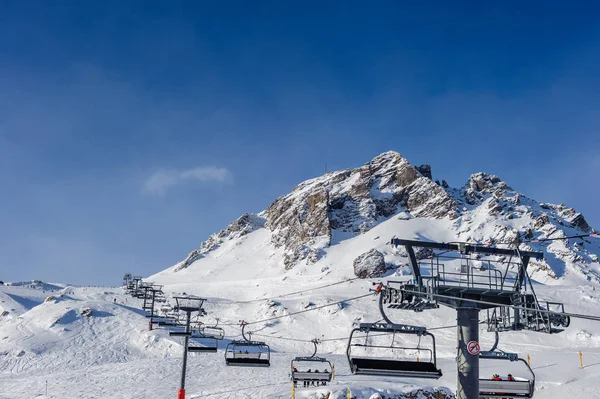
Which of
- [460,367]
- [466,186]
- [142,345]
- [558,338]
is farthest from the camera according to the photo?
[466,186]

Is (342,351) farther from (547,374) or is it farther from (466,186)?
(466,186)

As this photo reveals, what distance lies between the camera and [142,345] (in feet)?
156

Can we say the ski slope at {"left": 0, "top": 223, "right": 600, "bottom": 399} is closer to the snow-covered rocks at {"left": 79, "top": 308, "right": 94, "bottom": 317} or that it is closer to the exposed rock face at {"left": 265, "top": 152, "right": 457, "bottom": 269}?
the snow-covered rocks at {"left": 79, "top": 308, "right": 94, "bottom": 317}

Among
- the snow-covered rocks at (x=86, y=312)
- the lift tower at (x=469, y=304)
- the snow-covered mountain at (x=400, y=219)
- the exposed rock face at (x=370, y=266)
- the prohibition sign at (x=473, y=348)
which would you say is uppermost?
the snow-covered mountain at (x=400, y=219)

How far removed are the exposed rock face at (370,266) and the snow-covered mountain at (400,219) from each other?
6.71m

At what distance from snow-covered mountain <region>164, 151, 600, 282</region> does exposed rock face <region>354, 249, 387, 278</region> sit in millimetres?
6712

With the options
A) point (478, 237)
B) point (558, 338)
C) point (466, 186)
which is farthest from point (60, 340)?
point (466, 186)

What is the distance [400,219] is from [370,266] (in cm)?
5932

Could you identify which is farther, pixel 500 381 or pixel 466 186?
pixel 466 186

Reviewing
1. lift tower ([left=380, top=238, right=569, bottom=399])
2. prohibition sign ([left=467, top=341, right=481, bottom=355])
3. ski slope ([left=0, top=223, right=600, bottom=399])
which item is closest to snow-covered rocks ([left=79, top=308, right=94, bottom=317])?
ski slope ([left=0, top=223, right=600, bottom=399])

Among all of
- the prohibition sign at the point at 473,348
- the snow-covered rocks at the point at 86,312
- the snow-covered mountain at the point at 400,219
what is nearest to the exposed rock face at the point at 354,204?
the snow-covered mountain at the point at 400,219

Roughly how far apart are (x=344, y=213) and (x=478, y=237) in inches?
Answer: 1896

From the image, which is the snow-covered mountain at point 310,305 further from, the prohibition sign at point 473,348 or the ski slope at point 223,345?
the prohibition sign at point 473,348

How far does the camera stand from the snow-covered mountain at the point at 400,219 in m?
128
